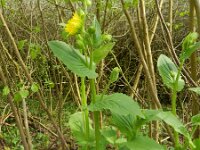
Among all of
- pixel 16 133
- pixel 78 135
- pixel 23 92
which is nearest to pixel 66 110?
pixel 16 133

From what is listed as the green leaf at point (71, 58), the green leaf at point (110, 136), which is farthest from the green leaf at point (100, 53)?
the green leaf at point (110, 136)

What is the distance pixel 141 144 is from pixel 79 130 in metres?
0.15

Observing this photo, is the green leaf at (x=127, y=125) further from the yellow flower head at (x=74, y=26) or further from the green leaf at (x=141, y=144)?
the yellow flower head at (x=74, y=26)

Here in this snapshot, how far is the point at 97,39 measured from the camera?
0.63 meters

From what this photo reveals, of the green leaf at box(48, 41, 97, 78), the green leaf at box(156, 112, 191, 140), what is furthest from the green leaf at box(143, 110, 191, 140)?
the green leaf at box(48, 41, 97, 78)

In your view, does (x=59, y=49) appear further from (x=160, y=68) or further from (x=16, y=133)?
(x=16, y=133)

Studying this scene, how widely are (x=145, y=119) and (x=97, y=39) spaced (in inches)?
6.0

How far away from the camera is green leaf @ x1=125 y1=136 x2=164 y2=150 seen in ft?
1.93

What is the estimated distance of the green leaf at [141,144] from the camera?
0.59m

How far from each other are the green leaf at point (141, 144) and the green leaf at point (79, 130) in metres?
0.09

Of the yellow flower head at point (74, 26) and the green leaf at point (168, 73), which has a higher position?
the yellow flower head at point (74, 26)

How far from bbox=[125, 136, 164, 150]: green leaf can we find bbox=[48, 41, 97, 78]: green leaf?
13 cm

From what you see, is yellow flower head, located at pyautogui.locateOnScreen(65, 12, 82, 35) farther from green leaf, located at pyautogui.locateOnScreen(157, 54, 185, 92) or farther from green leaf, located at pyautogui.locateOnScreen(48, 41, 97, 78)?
green leaf, located at pyautogui.locateOnScreen(157, 54, 185, 92)

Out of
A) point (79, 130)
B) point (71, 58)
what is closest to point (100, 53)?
point (71, 58)
